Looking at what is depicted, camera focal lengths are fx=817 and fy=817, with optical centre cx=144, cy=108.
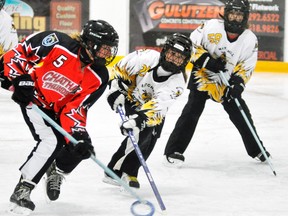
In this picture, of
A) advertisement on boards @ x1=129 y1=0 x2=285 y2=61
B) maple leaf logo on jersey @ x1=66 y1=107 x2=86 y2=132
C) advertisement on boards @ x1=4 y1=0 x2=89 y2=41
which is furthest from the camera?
advertisement on boards @ x1=4 y1=0 x2=89 y2=41

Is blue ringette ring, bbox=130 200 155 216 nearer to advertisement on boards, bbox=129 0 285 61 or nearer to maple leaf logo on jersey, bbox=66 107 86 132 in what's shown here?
maple leaf logo on jersey, bbox=66 107 86 132

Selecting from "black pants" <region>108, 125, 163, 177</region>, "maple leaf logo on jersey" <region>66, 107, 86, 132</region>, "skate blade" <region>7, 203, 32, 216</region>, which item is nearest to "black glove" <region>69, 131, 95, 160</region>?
"maple leaf logo on jersey" <region>66, 107, 86, 132</region>

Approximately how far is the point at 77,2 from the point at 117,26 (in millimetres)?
577

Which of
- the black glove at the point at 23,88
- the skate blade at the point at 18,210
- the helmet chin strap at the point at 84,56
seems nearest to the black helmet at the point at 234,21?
the helmet chin strap at the point at 84,56

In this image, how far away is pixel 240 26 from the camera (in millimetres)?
4914

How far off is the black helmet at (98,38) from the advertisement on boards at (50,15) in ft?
20.5

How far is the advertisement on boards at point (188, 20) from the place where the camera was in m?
9.44

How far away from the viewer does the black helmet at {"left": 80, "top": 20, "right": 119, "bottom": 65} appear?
365cm

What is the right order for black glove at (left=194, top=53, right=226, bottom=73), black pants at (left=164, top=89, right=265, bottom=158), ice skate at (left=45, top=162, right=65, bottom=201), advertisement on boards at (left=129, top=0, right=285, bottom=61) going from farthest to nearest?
advertisement on boards at (left=129, top=0, right=285, bottom=61) < black pants at (left=164, top=89, right=265, bottom=158) < black glove at (left=194, top=53, right=226, bottom=73) < ice skate at (left=45, top=162, right=65, bottom=201)

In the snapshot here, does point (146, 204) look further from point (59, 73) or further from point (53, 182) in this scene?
point (59, 73)

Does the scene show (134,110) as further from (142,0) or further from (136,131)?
(142,0)

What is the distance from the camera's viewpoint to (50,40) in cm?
367

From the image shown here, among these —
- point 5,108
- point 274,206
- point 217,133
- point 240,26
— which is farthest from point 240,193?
point 5,108

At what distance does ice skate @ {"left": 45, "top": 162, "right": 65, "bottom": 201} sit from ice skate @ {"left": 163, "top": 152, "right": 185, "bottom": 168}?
1.04 meters
